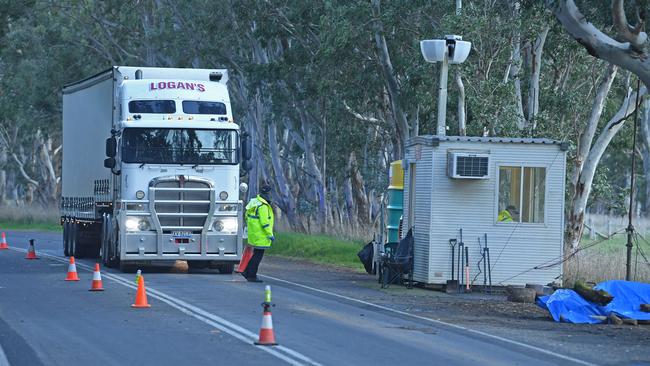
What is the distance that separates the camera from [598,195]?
3916cm

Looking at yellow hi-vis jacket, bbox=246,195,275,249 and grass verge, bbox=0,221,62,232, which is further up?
yellow hi-vis jacket, bbox=246,195,275,249

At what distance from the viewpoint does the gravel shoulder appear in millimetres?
15703

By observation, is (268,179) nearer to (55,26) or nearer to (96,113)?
(55,26)

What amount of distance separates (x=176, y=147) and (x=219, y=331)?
10986mm

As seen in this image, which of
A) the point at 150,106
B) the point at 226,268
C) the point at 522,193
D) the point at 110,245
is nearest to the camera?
the point at 522,193

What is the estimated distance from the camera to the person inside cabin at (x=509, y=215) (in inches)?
969

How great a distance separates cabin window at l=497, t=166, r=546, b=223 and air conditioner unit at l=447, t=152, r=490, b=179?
2.18ft

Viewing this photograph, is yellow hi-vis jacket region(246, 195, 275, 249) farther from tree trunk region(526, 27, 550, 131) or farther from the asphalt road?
tree trunk region(526, 27, 550, 131)

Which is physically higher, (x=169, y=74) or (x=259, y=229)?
(x=169, y=74)

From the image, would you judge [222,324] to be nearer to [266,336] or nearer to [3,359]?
[266,336]

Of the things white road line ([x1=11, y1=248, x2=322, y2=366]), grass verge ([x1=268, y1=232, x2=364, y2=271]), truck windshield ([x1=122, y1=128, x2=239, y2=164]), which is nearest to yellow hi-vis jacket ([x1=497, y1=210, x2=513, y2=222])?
truck windshield ([x1=122, y1=128, x2=239, y2=164])

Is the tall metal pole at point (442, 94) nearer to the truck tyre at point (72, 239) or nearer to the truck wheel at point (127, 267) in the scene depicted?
the truck wheel at point (127, 267)

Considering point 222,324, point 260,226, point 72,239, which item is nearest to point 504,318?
point 222,324

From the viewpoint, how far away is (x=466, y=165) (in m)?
24.1
